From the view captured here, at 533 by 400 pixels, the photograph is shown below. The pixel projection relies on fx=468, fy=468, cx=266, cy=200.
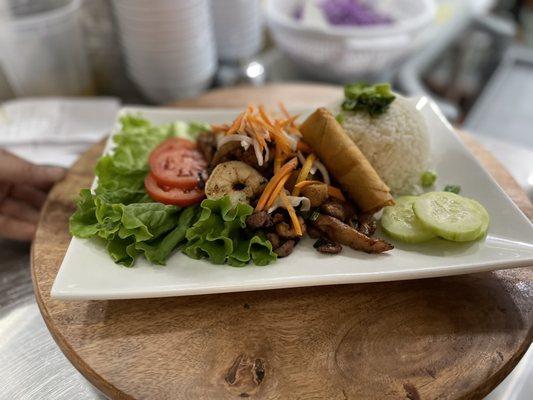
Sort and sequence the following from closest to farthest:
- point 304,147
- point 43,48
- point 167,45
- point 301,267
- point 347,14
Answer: point 301,267 → point 304,147 → point 167,45 → point 43,48 → point 347,14

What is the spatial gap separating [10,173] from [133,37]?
115 cm

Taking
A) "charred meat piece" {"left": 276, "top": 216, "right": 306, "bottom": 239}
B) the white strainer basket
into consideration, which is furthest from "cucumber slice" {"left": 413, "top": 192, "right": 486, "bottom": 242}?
the white strainer basket

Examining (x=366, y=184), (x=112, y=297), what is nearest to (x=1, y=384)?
(x=112, y=297)

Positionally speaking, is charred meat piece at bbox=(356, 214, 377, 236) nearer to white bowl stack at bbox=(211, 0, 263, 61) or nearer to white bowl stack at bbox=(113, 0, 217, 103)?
white bowl stack at bbox=(113, 0, 217, 103)

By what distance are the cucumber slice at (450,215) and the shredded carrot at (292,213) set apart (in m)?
0.44

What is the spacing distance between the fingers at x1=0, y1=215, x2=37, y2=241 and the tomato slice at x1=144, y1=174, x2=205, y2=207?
2.10 ft

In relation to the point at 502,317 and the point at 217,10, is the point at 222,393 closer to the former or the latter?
the point at 502,317

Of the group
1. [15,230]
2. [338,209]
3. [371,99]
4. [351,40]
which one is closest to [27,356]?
[15,230]

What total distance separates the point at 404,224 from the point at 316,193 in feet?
1.15

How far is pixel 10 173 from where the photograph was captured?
6.98ft

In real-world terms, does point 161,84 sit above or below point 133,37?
below

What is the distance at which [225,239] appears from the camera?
163cm

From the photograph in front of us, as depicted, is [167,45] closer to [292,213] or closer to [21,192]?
[21,192]

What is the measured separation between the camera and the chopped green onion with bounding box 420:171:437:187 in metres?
2.05
